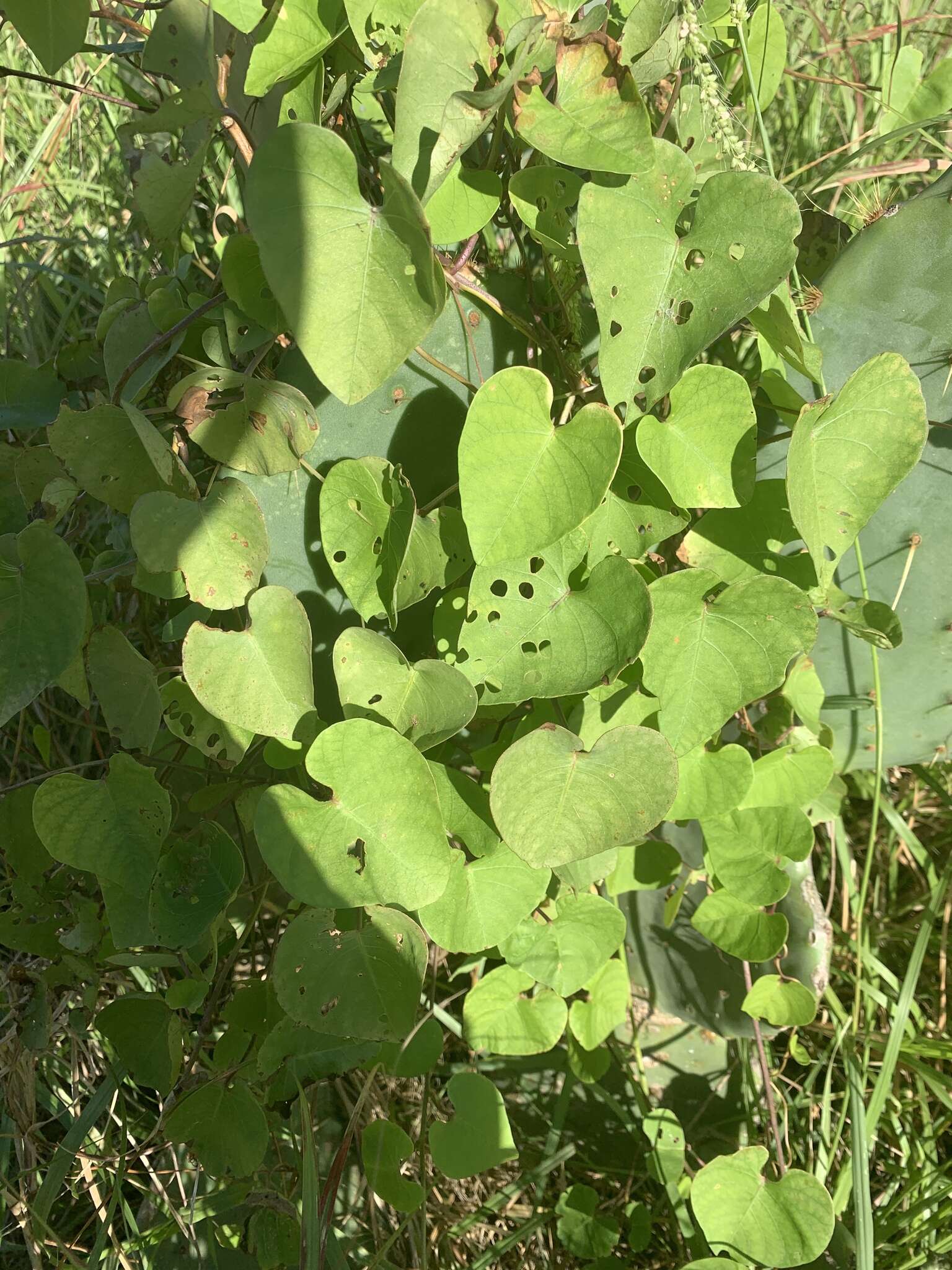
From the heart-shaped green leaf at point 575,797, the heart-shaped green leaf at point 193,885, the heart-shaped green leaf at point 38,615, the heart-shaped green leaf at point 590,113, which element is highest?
the heart-shaped green leaf at point 590,113

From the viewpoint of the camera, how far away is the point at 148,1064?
3.06ft

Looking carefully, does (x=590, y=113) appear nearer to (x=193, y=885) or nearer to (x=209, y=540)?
(x=209, y=540)

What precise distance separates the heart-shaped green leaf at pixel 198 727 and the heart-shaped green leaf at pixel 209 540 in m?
0.12

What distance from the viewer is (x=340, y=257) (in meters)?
0.65

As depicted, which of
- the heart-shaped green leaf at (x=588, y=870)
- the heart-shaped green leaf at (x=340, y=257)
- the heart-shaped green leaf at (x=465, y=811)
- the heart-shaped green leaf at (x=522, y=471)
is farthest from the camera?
the heart-shaped green leaf at (x=588, y=870)

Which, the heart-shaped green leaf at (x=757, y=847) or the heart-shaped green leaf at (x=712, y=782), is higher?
the heart-shaped green leaf at (x=712, y=782)

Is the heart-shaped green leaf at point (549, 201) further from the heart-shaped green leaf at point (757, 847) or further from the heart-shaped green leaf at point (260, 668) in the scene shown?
the heart-shaped green leaf at point (757, 847)

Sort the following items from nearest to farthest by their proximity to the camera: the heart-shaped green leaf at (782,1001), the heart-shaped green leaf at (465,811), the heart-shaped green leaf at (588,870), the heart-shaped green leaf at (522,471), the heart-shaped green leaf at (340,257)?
the heart-shaped green leaf at (340,257) → the heart-shaped green leaf at (522,471) → the heart-shaped green leaf at (465,811) → the heart-shaped green leaf at (588,870) → the heart-shaped green leaf at (782,1001)

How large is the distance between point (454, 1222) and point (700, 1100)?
0.36m

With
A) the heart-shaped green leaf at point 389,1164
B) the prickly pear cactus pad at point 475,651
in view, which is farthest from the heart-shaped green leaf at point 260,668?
the heart-shaped green leaf at point 389,1164

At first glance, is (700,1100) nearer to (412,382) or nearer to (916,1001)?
(916,1001)

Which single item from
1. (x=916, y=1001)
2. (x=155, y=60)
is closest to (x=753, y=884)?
(x=916, y=1001)

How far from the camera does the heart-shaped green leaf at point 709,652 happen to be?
82cm

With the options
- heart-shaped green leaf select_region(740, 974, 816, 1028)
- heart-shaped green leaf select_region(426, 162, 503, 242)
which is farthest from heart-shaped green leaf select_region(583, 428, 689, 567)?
heart-shaped green leaf select_region(740, 974, 816, 1028)
